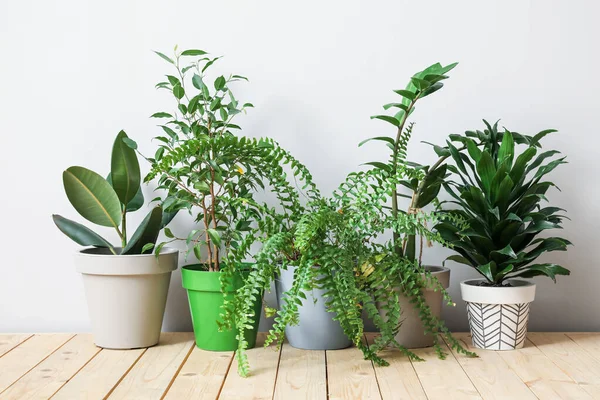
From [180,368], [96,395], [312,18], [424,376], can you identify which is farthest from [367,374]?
[312,18]

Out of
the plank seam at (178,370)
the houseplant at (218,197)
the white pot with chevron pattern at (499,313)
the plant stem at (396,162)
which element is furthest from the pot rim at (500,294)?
the plank seam at (178,370)

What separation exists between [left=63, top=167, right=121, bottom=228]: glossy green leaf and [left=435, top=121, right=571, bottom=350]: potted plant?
1004 millimetres

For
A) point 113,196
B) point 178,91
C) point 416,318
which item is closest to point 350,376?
point 416,318

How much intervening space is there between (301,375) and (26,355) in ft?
2.81

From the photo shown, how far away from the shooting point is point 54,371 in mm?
1821

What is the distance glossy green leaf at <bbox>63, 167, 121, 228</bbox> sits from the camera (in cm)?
199

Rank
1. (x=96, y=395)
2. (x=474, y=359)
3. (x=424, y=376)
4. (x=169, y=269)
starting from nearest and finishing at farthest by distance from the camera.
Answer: (x=96, y=395), (x=424, y=376), (x=474, y=359), (x=169, y=269)

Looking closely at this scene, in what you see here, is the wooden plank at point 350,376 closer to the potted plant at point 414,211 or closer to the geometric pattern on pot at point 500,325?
the potted plant at point 414,211

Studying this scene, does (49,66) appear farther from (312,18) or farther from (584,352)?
(584,352)

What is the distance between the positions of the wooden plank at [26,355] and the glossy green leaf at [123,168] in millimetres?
534

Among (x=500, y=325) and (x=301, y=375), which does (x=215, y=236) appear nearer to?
(x=301, y=375)

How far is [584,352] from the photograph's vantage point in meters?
2.01

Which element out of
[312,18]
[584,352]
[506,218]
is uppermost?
[312,18]

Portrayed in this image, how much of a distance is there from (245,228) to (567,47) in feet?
4.19
